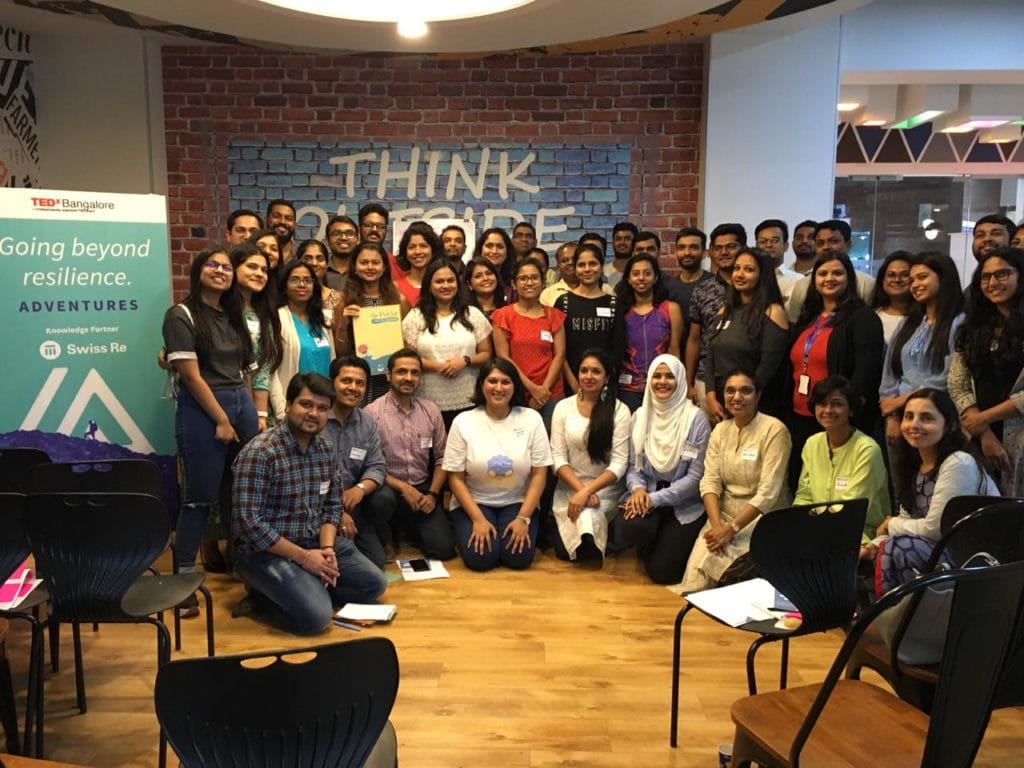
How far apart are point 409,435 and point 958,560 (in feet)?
8.01

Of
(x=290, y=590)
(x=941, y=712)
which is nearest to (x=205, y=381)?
(x=290, y=590)

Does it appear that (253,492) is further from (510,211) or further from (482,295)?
(510,211)

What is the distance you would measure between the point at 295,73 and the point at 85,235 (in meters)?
2.58

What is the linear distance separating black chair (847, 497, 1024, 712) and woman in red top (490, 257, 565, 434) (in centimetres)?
216

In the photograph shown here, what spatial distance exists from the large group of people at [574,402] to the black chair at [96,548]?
0.74m

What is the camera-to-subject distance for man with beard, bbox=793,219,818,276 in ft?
15.1

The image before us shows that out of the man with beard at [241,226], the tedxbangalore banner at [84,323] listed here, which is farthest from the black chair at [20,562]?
the man with beard at [241,226]

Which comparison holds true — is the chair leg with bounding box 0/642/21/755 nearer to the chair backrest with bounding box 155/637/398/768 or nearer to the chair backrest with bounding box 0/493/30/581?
the chair backrest with bounding box 0/493/30/581

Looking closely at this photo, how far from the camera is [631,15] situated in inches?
166

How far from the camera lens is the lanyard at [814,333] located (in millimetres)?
3506

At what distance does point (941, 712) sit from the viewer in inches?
49.5

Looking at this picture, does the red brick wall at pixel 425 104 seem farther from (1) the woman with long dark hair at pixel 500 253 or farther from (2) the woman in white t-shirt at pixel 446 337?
(2) the woman in white t-shirt at pixel 446 337

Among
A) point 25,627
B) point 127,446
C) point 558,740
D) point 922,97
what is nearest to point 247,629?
point 25,627

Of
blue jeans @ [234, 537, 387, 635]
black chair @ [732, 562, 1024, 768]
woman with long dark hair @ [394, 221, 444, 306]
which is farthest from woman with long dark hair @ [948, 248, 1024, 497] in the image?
blue jeans @ [234, 537, 387, 635]
